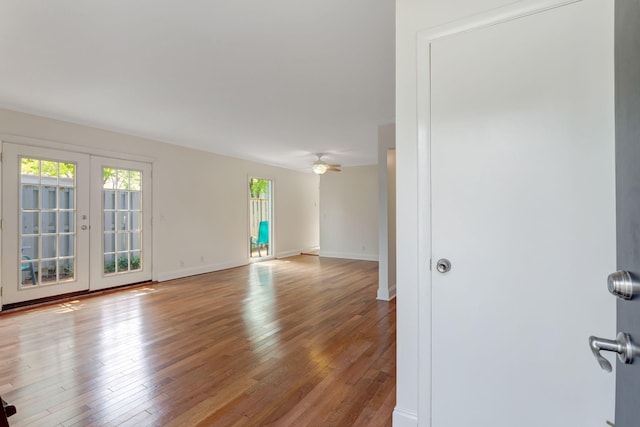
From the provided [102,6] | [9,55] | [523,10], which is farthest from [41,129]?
[523,10]

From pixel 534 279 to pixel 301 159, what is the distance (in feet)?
20.6

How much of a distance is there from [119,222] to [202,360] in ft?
11.3

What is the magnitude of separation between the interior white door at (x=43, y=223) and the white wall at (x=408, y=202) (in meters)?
4.63

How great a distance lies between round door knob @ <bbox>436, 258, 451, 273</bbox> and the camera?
147 centimetres

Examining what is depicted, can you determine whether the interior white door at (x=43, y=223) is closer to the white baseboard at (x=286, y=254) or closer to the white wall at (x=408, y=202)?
the white baseboard at (x=286, y=254)

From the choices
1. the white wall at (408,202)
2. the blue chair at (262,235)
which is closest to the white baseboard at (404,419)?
the white wall at (408,202)

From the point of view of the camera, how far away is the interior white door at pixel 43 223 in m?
3.73

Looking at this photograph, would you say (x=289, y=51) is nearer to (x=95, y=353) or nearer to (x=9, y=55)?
(x=9, y=55)

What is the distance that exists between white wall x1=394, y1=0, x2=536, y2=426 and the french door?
15.2 feet

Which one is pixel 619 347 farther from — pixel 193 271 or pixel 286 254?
pixel 286 254

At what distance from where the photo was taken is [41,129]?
3.96m

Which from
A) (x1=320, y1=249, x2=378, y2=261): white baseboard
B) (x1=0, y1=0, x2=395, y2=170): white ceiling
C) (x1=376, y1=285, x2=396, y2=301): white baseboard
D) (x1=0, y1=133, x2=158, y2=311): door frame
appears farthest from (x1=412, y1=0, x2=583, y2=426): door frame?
(x1=320, y1=249, x2=378, y2=261): white baseboard

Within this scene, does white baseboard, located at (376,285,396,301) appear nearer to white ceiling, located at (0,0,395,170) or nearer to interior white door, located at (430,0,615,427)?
white ceiling, located at (0,0,395,170)

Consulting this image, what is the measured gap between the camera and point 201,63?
2605 mm
